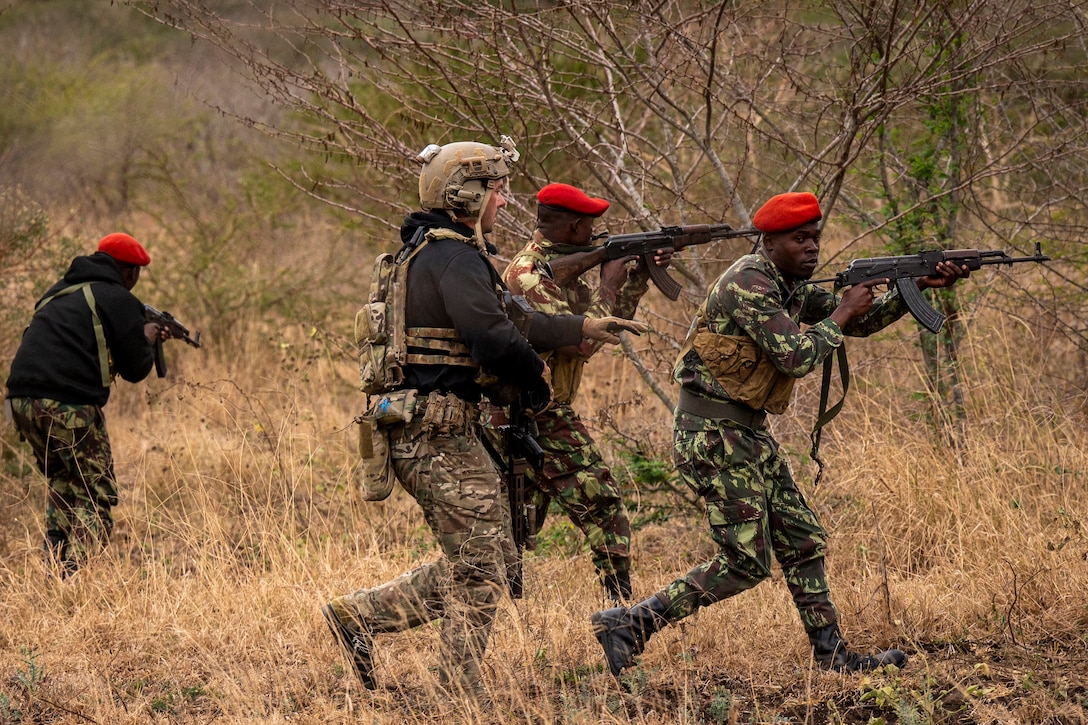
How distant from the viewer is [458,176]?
431cm

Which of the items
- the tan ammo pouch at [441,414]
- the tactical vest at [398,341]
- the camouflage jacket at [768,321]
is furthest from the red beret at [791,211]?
the tan ammo pouch at [441,414]

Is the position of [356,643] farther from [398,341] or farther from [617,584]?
[617,584]

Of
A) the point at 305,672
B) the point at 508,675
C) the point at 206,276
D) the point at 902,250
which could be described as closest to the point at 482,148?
the point at 508,675

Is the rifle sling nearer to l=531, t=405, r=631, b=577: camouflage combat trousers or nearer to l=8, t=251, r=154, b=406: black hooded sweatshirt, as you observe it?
l=8, t=251, r=154, b=406: black hooded sweatshirt

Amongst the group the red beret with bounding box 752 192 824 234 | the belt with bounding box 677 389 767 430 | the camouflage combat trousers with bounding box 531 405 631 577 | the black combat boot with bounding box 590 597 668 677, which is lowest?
the black combat boot with bounding box 590 597 668 677

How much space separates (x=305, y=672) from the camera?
4.92 metres

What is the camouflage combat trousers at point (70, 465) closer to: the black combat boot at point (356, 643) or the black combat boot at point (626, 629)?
the black combat boot at point (356, 643)

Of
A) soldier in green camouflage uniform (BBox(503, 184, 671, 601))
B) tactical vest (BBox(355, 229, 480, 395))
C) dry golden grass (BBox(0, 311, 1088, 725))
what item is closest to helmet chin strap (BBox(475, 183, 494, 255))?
tactical vest (BBox(355, 229, 480, 395))

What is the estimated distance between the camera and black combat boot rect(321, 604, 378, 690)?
4406 mm

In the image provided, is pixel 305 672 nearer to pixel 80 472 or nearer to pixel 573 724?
pixel 573 724

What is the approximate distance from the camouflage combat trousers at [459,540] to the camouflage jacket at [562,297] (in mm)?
1097

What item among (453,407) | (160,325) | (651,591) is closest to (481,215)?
(453,407)

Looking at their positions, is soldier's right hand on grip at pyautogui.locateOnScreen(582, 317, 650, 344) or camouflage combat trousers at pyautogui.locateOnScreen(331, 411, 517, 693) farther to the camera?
soldier's right hand on grip at pyautogui.locateOnScreen(582, 317, 650, 344)

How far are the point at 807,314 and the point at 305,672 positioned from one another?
2.50 metres
